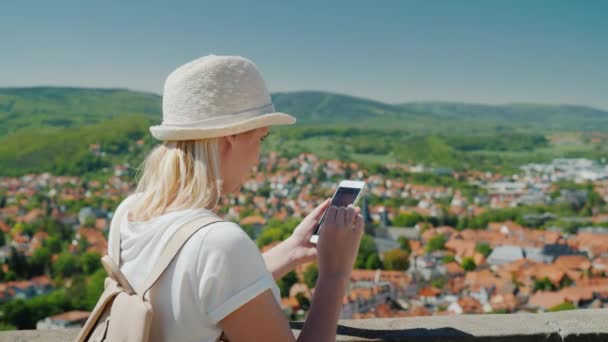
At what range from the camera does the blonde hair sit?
823 millimetres

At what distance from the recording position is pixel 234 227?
29.4 inches

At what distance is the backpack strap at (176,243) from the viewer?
75cm

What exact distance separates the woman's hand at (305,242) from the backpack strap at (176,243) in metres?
0.39

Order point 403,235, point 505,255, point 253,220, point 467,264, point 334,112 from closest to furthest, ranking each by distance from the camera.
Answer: point 467,264, point 505,255, point 403,235, point 253,220, point 334,112

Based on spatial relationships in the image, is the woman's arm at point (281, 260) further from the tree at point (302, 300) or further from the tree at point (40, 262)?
the tree at point (40, 262)

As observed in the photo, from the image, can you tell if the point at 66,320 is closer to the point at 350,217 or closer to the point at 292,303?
the point at 292,303

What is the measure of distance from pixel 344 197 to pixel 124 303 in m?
0.46

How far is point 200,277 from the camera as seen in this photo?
742 millimetres

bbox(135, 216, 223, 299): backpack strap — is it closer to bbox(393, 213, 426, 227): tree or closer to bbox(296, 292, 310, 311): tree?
bbox(296, 292, 310, 311): tree

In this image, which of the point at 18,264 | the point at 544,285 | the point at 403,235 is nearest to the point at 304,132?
the point at 403,235

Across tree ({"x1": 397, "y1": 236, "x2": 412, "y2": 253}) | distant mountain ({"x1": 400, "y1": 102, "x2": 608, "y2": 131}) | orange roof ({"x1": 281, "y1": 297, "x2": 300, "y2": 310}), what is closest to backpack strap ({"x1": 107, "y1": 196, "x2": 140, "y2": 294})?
orange roof ({"x1": 281, "y1": 297, "x2": 300, "y2": 310})

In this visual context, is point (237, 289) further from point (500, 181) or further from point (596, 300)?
point (500, 181)

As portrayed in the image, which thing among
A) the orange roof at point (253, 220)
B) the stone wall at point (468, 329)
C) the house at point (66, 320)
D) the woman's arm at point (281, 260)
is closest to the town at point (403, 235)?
the house at point (66, 320)

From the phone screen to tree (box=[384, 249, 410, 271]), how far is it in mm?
29918
